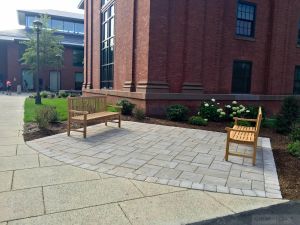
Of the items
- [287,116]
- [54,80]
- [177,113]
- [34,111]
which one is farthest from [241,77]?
[54,80]

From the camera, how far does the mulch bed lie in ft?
15.9

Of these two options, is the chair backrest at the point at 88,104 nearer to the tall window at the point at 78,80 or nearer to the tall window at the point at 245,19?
the tall window at the point at 245,19

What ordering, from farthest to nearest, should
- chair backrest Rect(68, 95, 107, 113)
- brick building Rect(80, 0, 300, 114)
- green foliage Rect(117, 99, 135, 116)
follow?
brick building Rect(80, 0, 300, 114), green foliage Rect(117, 99, 135, 116), chair backrest Rect(68, 95, 107, 113)

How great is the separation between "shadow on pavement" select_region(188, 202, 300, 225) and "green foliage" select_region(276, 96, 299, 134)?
7.41 m

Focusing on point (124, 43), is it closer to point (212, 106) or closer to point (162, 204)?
point (212, 106)

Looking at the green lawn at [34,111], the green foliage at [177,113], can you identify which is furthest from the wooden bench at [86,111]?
the green foliage at [177,113]

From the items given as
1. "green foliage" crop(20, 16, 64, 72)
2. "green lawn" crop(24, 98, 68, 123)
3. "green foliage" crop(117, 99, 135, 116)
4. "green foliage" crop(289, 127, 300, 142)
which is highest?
"green foliage" crop(20, 16, 64, 72)

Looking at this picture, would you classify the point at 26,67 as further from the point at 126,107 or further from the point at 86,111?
the point at 86,111

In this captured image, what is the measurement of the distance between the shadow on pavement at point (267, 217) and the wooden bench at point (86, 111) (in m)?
5.16

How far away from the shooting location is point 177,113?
1165cm

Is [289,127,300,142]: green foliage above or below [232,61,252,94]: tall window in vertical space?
below

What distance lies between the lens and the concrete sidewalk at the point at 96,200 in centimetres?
347

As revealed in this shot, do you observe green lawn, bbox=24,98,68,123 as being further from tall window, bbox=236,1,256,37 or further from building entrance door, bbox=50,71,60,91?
building entrance door, bbox=50,71,60,91

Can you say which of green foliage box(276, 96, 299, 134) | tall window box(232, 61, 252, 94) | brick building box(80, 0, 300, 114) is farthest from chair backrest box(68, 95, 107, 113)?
tall window box(232, 61, 252, 94)
